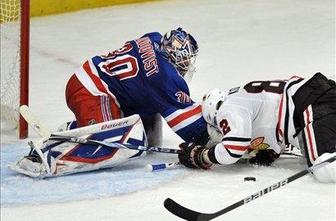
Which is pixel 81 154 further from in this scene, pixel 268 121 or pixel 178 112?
pixel 268 121

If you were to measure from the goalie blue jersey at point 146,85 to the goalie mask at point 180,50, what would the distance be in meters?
0.02

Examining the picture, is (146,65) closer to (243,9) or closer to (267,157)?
(267,157)

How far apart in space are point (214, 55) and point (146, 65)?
1.62 meters

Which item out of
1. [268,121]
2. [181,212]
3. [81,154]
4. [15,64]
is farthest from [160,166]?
[15,64]

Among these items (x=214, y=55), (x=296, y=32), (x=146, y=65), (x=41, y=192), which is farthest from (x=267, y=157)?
(x=296, y=32)

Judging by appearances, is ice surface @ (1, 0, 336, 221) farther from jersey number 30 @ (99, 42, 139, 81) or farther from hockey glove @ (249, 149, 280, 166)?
jersey number 30 @ (99, 42, 139, 81)

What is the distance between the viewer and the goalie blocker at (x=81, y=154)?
9.21 ft

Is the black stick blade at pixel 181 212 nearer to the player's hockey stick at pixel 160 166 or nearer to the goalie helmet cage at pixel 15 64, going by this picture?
the player's hockey stick at pixel 160 166

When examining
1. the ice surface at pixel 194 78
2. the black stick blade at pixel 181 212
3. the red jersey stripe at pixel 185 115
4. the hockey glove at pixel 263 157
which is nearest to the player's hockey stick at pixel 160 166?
the ice surface at pixel 194 78

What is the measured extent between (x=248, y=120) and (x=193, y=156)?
8.0 inches

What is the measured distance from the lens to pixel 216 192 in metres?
2.59

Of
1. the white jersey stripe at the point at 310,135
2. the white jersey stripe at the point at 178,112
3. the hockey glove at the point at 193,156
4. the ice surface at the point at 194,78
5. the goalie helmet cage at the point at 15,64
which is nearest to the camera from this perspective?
the ice surface at the point at 194,78

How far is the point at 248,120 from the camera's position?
271cm

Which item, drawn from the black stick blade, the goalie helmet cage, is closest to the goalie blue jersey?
the goalie helmet cage
